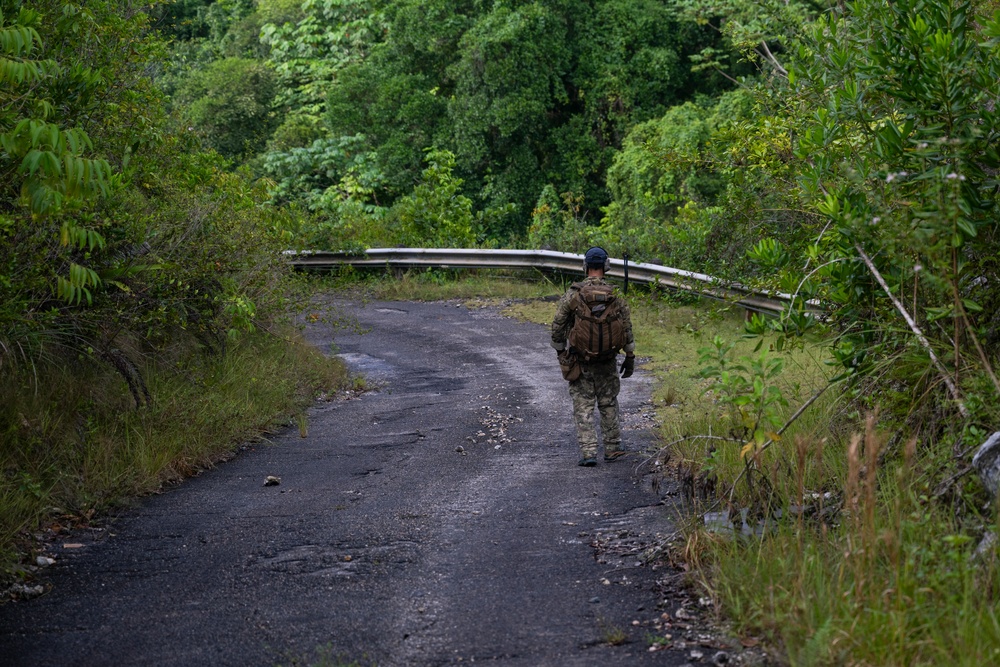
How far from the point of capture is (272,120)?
30844 mm

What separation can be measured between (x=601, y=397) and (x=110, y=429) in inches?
154

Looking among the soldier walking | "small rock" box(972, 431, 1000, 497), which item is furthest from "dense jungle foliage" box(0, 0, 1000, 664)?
the soldier walking

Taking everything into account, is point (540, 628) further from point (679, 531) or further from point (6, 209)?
point (6, 209)

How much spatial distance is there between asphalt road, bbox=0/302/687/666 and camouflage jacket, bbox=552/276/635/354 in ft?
2.95

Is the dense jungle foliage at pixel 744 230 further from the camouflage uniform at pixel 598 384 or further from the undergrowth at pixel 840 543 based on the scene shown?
the camouflage uniform at pixel 598 384

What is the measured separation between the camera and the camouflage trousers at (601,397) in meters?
9.14

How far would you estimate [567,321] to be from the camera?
937cm

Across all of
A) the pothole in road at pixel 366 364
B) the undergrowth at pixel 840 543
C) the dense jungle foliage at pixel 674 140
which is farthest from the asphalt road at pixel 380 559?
the pothole in road at pixel 366 364

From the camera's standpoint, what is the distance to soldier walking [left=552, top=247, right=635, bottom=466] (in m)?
9.07

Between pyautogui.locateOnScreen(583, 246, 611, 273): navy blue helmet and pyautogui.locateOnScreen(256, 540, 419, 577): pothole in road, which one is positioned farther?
pyautogui.locateOnScreen(583, 246, 611, 273): navy blue helmet

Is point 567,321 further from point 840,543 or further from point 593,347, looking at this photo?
point 840,543

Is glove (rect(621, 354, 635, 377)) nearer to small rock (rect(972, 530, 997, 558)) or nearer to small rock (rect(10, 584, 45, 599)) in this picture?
small rock (rect(972, 530, 997, 558))

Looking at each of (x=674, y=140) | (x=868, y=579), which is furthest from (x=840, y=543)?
(x=674, y=140)

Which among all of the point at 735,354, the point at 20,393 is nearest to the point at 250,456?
the point at 20,393
